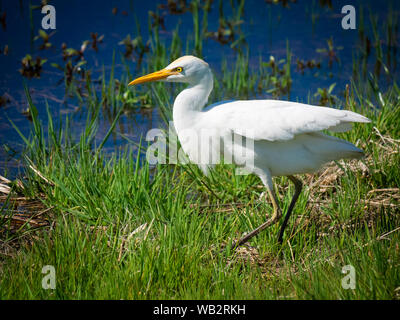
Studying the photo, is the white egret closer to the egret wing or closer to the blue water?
the egret wing

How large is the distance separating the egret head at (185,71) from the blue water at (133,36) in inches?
80.5

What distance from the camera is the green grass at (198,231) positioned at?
10.2 ft

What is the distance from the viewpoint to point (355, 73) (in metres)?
7.23

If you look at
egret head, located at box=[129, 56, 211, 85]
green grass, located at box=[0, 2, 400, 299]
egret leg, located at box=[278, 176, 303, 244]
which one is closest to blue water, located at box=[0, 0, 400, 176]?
green grass, located at box=[0, 2, 400, 299]

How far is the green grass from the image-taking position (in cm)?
312

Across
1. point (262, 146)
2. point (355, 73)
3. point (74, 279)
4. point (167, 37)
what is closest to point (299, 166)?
point (262, 146)

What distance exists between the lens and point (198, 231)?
3.65m

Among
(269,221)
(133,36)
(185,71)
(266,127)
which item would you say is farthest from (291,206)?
(133,36)

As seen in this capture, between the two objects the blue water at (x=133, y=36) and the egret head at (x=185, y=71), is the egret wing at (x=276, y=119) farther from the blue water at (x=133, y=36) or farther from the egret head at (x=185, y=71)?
the blue water at (x=133, y=36)

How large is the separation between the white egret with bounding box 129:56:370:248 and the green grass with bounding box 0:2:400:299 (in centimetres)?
26

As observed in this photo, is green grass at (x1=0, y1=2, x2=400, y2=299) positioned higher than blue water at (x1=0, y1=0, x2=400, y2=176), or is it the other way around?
blue water at (x1=0, y1=0, x2=400, y2=176)

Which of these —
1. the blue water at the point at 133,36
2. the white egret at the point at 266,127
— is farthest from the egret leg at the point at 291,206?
the blue water at the point at 133,36
